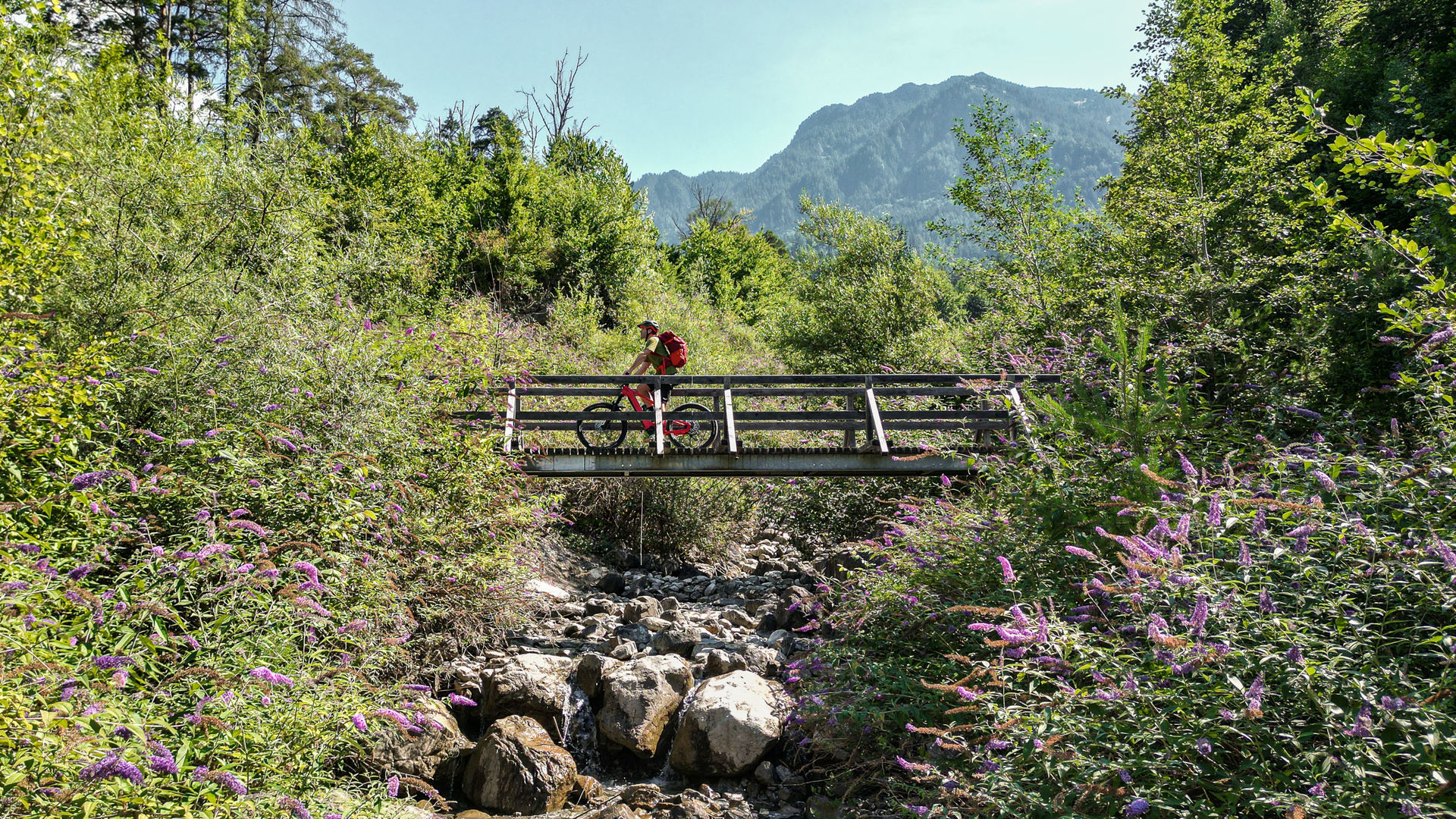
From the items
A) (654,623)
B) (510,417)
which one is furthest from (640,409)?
(654,623)

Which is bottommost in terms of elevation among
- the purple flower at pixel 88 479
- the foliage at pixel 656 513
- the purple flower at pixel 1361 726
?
the foliage at pixel 656 513

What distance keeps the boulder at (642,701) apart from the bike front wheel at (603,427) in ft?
10.8

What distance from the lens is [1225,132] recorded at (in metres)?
12.5

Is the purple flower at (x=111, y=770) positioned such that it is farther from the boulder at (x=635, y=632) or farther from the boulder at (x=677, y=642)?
the boulder at (x=635, y=632)

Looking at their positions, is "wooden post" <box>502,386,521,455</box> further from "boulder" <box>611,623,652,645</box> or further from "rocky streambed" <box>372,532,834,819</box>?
"boulder" <box>611,623,652,645</box>

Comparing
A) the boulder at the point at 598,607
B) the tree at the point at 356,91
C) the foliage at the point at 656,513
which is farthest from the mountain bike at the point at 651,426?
the tree at the point at 356,91

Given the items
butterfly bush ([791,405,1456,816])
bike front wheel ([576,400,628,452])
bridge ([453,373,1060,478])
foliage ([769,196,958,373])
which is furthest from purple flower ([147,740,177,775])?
foliage ([769,196,958,373])

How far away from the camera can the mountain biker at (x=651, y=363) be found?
1038 cm

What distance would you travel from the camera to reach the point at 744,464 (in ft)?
30.8

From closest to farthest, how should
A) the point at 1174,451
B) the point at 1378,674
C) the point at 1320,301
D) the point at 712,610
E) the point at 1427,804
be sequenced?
the point at 1427,804, the point at 1378,674, the point at 1174,451, the point at 1320,301, the point at 712,610

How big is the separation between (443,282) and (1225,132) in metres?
18.7

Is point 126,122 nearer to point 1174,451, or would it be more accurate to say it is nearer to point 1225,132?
point 1174,451

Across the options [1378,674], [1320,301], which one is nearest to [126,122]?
[1378,674]

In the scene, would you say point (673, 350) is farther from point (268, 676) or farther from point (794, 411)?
point (268, 676)
